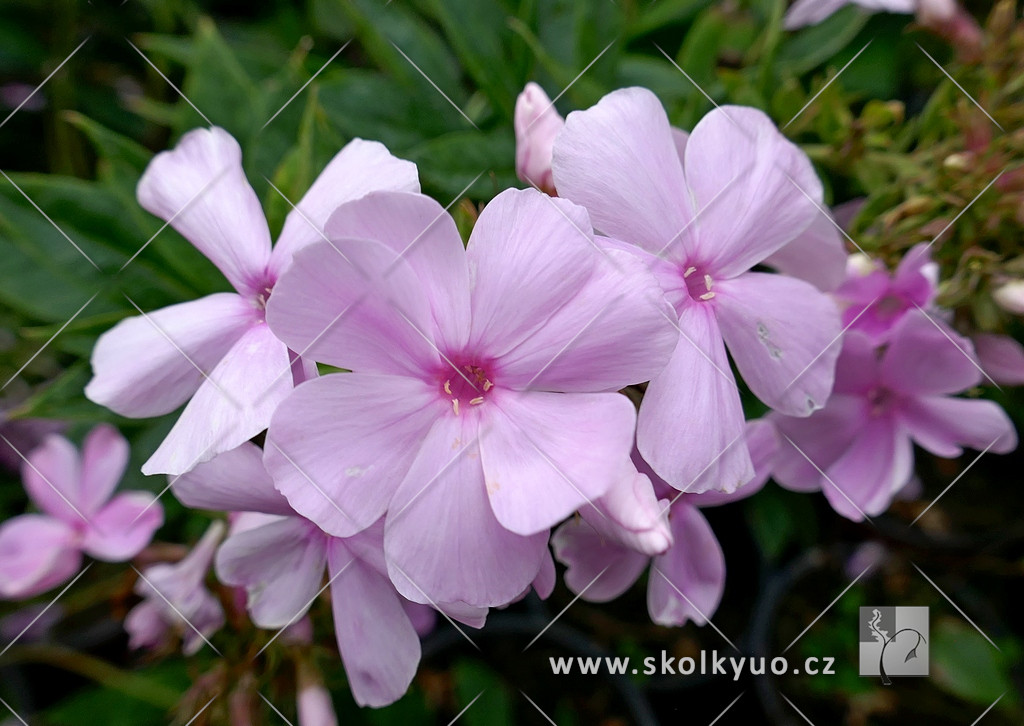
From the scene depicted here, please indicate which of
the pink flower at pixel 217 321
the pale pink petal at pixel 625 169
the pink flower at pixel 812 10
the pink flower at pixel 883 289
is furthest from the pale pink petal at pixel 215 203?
the pink flower at pixel 812 10

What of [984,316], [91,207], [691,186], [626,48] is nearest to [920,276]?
[984,316]

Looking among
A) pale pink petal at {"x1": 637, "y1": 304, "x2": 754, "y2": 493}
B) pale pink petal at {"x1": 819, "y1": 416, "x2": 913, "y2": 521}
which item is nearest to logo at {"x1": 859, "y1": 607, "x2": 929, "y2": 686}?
pale pink petal at {"x1": 819, "y1": 416, "x2": 913, "y2": 521}

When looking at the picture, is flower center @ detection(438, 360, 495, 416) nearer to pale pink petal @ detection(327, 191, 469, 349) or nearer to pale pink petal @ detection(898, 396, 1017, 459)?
pale pink petal @ detection(327, 191, 469, 349)

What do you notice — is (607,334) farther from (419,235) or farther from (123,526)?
(123,526)

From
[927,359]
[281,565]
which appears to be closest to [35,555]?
[281,565]

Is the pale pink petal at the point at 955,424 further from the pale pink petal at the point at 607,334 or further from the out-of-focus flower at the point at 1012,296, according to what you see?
the pale pink petal at the point at 607,334

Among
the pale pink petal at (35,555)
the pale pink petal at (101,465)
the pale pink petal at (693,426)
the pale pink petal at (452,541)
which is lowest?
the pale pink petal at (35,555)
